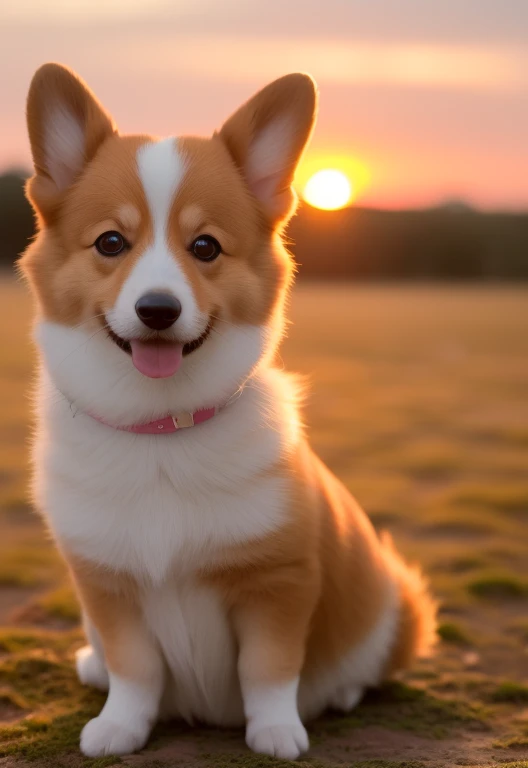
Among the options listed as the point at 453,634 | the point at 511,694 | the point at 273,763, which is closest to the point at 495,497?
the point at 453,634

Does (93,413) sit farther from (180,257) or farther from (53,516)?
(180,257)

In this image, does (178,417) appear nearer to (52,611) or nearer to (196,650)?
(196,650)

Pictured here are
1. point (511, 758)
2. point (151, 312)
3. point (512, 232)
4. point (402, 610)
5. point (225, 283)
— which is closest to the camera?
point (151, 312)

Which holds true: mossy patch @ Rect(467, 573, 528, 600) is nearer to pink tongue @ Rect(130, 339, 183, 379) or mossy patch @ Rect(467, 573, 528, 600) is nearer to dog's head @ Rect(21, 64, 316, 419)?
dog's head @ Rect(21, 64, 316, 419)

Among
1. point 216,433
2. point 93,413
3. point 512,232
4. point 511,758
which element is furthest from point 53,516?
point 512,232

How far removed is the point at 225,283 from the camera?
8.50 ft

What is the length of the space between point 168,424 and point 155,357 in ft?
0.86

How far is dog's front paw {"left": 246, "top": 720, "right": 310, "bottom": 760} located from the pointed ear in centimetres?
157

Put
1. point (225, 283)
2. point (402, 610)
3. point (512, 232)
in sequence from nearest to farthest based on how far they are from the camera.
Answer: point (225, 283) < point (402, 610) < point (512, 232)

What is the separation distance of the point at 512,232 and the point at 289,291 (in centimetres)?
2670

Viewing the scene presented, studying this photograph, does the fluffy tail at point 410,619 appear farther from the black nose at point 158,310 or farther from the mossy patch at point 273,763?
the black nose at point 158,310

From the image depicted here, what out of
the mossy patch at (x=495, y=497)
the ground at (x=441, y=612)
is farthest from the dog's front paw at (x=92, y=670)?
the mossy patch at (x=495, y=497)

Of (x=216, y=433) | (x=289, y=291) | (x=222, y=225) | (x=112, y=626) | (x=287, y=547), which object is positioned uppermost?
(x=222, y=225)

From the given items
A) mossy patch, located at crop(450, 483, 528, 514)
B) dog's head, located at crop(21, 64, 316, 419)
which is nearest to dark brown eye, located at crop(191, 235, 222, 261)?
dog's head, located at crop(21, 64, 316, 419)
